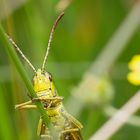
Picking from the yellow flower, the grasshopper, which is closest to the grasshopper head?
the grasshopper

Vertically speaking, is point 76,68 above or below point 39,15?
below

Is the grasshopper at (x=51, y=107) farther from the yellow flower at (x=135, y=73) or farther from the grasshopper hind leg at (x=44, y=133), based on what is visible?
the yellow flower at (x=135, y=73)

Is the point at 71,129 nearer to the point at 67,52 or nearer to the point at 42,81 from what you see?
the point at 42,81

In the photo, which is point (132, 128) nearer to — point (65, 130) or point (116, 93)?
point (116, 93)

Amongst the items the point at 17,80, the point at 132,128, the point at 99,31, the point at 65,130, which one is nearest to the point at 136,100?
the point at 132,128

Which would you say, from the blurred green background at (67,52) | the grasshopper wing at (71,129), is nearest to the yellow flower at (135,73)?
the blurred green background at (67,52)

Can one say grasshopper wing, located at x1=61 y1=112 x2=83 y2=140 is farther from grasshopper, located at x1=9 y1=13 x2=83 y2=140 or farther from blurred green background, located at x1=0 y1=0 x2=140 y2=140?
blurred green background, located at x1=0 y1=0 x2=140 y2=140
